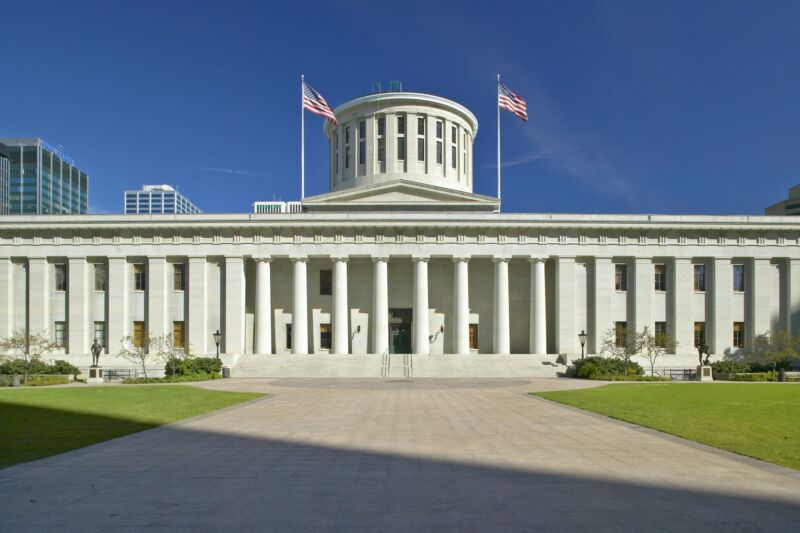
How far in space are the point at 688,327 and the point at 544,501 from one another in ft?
165

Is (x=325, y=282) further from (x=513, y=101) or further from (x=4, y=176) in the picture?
(x=4, y=176)

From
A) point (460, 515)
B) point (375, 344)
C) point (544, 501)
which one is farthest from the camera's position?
point (375, 344)

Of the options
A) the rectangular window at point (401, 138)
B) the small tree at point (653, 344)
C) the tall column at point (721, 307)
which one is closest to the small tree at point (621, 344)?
the small tree at point (653, 344)

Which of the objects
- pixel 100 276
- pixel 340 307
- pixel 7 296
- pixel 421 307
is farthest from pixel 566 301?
pixel 7 296

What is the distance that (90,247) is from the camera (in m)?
54.0

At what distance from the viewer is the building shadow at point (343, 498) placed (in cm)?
854

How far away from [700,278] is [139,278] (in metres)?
52.7

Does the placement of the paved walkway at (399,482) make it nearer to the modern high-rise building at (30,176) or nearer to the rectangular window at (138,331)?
the rectangular window at (138,331)

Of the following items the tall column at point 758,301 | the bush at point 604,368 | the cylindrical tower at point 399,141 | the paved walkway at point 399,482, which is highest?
the cylindrical tower at point 399,141

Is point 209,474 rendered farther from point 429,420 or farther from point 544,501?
point 429,420

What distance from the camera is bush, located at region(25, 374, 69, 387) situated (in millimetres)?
39728

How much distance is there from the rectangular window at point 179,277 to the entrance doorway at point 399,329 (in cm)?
1976

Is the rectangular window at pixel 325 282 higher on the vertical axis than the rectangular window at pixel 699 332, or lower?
higher

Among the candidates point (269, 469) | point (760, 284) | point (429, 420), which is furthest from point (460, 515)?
point (760, 284)
